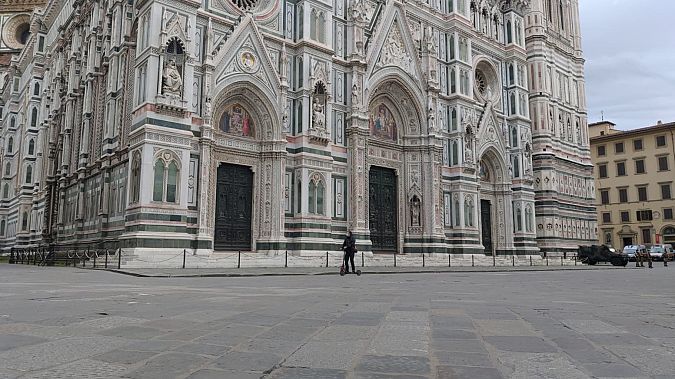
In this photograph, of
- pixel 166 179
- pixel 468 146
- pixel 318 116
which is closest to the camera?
pixel 166 179

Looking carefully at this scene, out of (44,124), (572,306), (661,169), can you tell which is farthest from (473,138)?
(661,169)

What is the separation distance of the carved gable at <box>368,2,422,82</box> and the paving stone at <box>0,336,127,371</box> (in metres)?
26.1

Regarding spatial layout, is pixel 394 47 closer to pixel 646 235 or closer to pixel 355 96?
pixel 355 96

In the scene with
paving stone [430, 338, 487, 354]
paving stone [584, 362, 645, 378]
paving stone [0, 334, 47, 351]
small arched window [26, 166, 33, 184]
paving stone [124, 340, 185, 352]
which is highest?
small arched window [26, 166, 33, 184]

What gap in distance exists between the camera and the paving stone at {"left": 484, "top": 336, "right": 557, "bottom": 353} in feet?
13.2

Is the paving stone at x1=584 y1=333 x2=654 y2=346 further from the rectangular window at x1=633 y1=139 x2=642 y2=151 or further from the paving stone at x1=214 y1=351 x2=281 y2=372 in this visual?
the rectangular window at x1=633 y1=139 x2=642 y2=151

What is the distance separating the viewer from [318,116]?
83.2ft

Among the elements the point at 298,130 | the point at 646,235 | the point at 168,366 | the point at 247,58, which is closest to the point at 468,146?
the point at 298,130

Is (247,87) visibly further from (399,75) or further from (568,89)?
(568,89)

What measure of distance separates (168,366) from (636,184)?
2550 inches

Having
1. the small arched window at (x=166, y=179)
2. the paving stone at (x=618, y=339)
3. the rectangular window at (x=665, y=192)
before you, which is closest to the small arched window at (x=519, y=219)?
the small arched window at (x=166, y=179)

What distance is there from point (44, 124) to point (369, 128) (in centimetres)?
2457

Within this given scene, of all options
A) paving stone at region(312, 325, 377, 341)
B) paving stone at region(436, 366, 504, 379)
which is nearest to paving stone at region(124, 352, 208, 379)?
paving stone at region(312, 325, 377, 341)

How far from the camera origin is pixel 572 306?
7414mm
